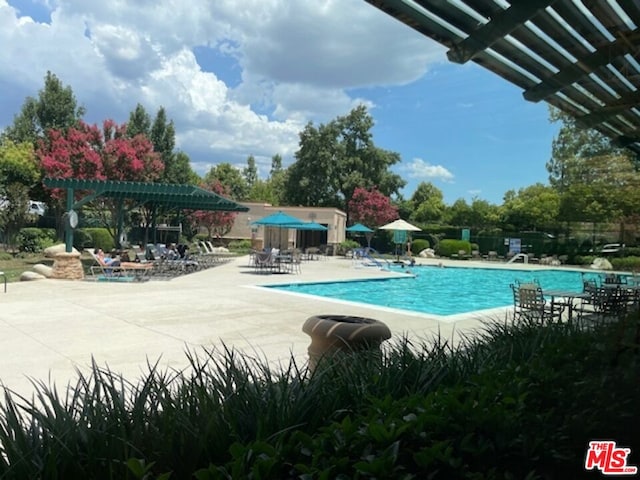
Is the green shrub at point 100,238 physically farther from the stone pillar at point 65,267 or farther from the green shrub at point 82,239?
the stone pillar at point 65,267

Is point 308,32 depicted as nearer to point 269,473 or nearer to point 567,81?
point 567,81

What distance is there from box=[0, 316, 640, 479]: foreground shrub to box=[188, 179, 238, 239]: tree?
29712 mm

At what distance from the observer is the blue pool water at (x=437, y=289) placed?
13277 mm

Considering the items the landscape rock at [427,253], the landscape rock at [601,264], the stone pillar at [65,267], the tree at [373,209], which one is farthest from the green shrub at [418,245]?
the stone pillar at [65,267]

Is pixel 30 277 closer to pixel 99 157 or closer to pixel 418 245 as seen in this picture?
pixel 99 157

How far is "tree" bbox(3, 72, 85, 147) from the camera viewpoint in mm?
30766

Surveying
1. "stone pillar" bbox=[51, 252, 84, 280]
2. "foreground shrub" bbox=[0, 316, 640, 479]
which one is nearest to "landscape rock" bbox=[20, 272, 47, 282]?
"stone pillar" bbox=[51, 252, 84, 280]

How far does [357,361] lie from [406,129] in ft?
121

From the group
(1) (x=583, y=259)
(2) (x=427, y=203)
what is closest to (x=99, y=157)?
(1) (x=583, y=259)

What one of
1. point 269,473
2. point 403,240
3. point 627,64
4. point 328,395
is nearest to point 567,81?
point 627,64

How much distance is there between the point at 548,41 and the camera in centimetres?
376

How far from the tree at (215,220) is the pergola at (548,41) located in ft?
92.3

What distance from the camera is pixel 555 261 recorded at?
2988cm

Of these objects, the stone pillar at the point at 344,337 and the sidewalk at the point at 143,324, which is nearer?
the stone pillar at the point at 344,337
